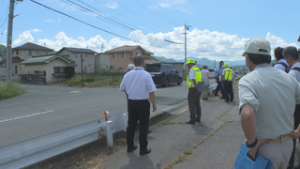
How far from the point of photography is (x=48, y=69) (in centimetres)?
2716

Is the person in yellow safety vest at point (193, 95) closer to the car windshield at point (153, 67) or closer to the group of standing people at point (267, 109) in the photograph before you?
the group of standing people at point (267, 109)

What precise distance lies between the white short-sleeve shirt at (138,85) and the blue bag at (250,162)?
83.2 inches

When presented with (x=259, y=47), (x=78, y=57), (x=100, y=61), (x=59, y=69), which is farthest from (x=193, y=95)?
(x=100, y=61)

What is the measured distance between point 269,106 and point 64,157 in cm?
309

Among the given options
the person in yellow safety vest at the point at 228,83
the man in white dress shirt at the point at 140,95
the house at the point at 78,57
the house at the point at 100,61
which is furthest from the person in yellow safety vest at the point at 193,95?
the house at the point at 100,61

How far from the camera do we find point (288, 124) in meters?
1.86

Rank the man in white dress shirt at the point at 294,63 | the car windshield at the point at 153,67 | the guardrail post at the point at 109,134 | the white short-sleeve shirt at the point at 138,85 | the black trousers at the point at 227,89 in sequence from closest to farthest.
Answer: the man in white dress shirt at the point at 294,63 → the white short-sleeve shirt at the point at 138,85 → the guardrail post at the point at 109,134 → the black trousers at the point at 227,89 → the car windshield at the point at 153,67

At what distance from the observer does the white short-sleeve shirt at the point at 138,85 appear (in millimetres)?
3782

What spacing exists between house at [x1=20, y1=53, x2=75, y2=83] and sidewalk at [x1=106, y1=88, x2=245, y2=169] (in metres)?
25.1

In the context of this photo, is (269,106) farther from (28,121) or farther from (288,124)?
(28,121)

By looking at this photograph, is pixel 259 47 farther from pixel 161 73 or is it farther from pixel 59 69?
pixel 59 69

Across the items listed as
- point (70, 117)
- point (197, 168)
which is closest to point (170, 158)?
point (197, 168)

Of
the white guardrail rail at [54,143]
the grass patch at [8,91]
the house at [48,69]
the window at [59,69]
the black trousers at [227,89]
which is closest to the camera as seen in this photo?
the white guardrail rail at [54,143]

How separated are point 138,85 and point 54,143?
1.64 metres
